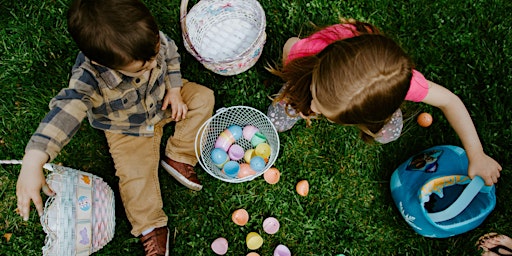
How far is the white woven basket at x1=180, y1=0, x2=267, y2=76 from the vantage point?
227 cm

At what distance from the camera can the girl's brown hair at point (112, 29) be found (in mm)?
1500

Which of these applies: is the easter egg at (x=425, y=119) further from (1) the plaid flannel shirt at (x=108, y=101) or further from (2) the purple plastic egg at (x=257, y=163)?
(1) the plaid flannel shirt at (x=108, y=101)

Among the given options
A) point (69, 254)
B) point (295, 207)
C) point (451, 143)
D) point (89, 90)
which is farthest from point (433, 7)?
point (69, 254)

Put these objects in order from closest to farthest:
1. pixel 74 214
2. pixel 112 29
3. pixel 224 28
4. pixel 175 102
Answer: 1. pixel 112 29
2. pixel 74 214
3. pixel 175 102
4. pixel 224 28

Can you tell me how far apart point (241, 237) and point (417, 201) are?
0.86 metres

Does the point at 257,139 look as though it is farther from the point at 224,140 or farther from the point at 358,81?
the point at 358,81

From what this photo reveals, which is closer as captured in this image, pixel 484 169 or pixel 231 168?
pixel 484 169

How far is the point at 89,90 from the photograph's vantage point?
5.80 feet

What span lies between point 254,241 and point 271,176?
0.32 m

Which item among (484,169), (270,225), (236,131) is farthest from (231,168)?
(484,169)

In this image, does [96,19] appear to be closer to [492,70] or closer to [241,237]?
[241,237]

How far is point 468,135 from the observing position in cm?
199

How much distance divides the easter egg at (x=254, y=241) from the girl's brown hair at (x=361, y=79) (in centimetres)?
82

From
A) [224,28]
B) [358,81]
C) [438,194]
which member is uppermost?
[358,81]
